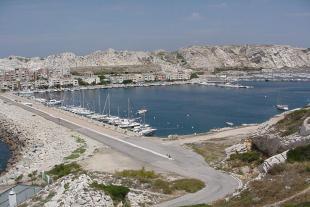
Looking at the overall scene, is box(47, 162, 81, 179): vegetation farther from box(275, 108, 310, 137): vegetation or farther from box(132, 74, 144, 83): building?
box(132, 74, 144, 83): building

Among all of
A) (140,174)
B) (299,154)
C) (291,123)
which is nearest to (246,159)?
(291,123)

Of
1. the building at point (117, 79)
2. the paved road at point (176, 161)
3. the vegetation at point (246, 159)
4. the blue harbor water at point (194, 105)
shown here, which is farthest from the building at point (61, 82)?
the vegetation at point (246, 159)

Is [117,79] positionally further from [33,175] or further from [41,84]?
[33,175]

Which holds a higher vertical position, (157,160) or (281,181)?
(281,181)

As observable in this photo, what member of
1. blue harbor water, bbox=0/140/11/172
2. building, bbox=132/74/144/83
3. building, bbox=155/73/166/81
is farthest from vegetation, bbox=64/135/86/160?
building, bbox=155/73/166/81

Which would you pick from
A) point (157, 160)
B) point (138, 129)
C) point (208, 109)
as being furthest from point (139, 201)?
point (208, 109)

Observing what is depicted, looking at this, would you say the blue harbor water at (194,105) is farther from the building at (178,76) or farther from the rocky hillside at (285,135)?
the rocky hillside at (285,135)

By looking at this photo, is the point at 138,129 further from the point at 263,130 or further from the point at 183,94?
the point at 183,94
